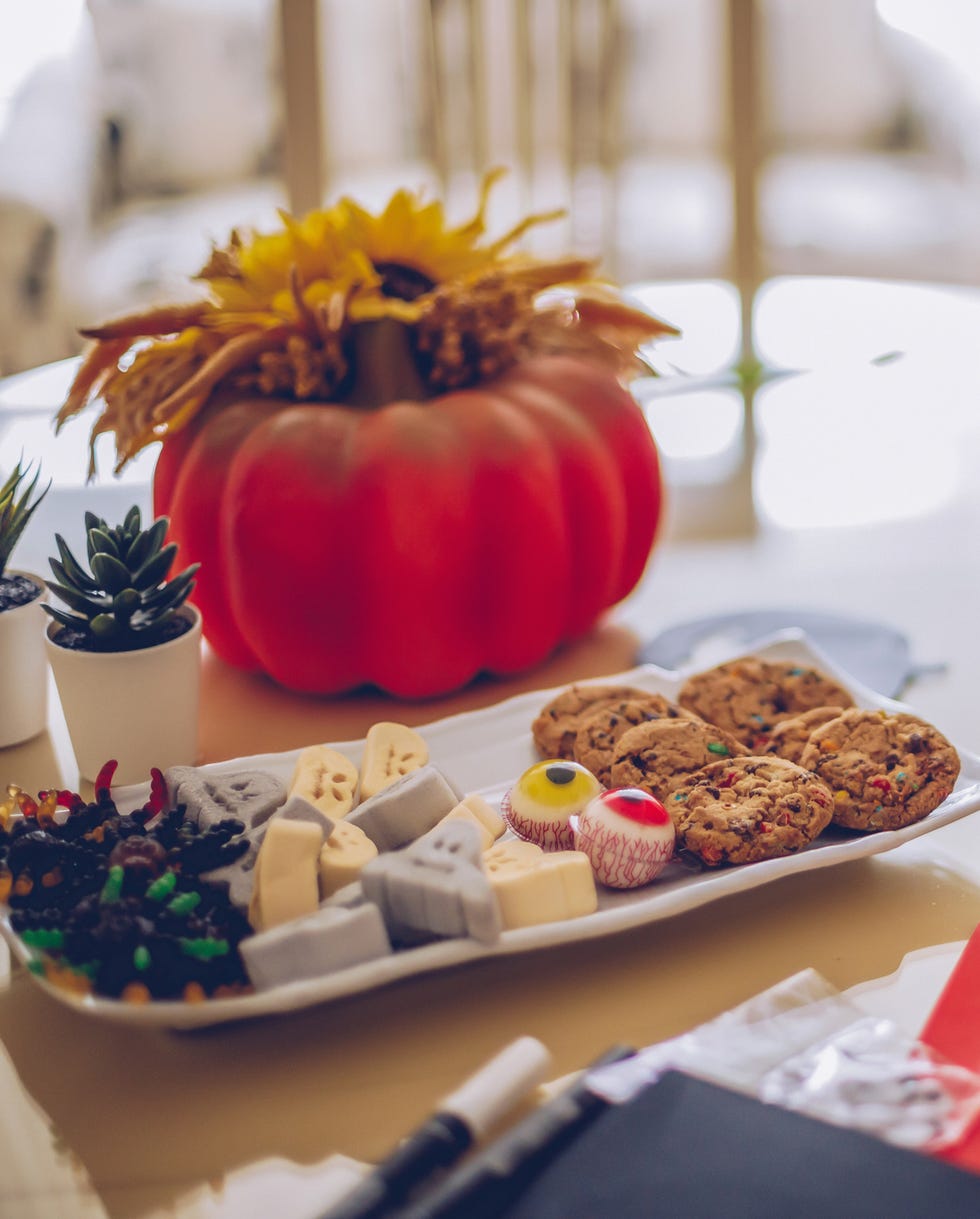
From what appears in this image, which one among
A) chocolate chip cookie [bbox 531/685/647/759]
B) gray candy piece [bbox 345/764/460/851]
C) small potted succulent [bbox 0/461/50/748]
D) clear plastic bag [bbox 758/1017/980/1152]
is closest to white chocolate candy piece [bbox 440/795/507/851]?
gray candy piece [bbox 345/764/460/851]

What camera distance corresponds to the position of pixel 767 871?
0.76 metres

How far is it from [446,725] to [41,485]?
682mm

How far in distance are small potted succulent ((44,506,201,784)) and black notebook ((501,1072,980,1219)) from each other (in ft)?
1.65

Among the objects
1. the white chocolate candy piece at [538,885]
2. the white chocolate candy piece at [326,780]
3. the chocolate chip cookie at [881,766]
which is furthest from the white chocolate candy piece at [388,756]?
the chocolate chip cookie at [881,766]

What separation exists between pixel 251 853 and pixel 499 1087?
0.20 meters

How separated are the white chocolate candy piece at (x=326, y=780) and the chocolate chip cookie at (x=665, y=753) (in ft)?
0.53

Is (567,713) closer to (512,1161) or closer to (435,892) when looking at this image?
(435,892)

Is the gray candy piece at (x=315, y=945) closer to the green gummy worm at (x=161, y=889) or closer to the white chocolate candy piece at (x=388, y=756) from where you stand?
the green gummy worm at (x=161, y=889)

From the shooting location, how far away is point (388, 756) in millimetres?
874

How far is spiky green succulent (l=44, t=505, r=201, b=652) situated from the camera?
3.10 feet

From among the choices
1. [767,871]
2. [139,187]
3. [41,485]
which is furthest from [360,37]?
[767,871]

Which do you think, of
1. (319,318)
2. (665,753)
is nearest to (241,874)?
(665,753)

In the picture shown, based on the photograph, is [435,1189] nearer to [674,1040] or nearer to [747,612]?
[674,1040]

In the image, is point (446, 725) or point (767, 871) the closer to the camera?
point (767, 871)
